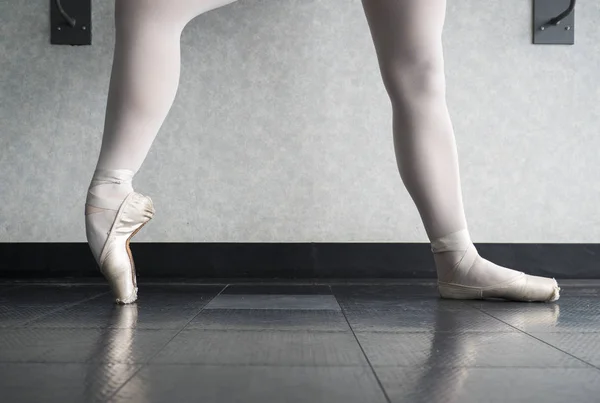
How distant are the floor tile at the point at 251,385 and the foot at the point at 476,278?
78 cm

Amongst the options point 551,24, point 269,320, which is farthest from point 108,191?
point 551,24

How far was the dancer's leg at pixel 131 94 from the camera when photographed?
1274 mm

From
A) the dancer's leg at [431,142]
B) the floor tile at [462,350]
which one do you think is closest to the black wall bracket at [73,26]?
the dancer's leg at [431,142]

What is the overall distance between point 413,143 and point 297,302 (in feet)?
1.41

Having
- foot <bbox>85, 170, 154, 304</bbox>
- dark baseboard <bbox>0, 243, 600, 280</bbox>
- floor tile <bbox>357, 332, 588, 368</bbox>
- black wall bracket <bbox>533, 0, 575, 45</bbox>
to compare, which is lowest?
dark baseboard <bbox>0, 243, 600, 280</bbox>

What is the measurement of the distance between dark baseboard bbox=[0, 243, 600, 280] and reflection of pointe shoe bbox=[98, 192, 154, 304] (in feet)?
2.32

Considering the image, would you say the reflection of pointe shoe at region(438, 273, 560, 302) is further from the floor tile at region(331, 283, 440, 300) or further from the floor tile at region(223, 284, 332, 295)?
the floor tile at region(223, 284, 332, 295)

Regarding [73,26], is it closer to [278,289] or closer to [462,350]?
[278,289]

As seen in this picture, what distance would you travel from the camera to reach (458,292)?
1.46m

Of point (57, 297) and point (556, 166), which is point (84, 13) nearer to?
point (57, 297)

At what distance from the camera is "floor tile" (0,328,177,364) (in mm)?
778

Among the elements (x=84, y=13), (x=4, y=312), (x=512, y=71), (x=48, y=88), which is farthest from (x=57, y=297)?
(x=512, y=71)

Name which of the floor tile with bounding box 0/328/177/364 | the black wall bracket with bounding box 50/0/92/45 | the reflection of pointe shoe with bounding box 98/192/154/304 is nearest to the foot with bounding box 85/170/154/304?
the reflection of pointe shoe with bounding box 98/192/154/304

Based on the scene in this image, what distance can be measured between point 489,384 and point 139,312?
730mm
